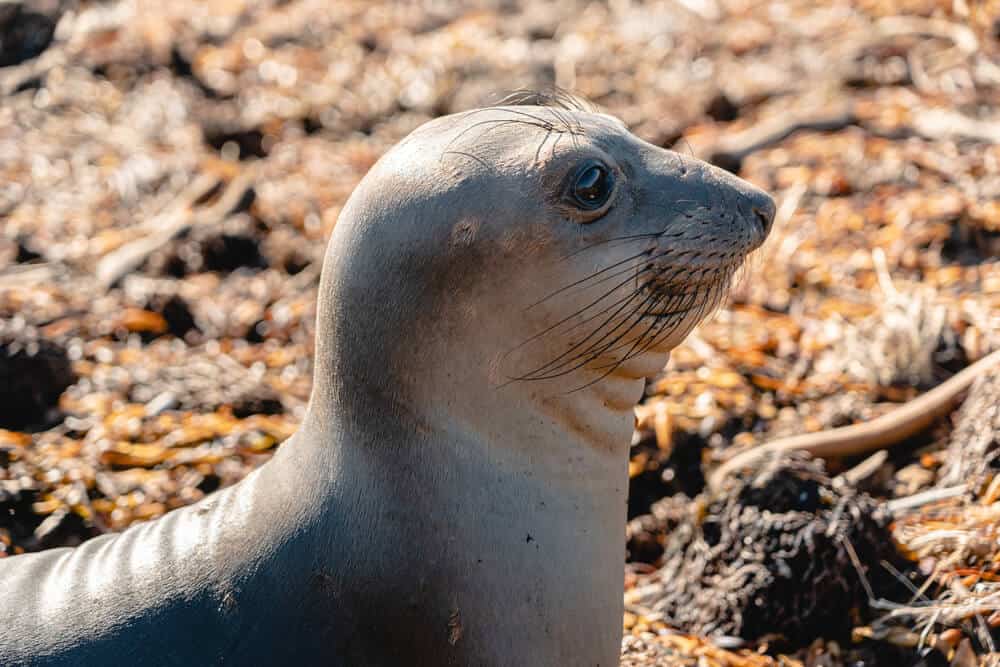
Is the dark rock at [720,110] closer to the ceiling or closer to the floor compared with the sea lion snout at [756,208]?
closer to the ceiling

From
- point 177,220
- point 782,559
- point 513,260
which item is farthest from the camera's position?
point 177,220

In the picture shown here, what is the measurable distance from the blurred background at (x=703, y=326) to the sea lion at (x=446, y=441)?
760 millimetres

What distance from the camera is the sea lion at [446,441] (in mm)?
3576

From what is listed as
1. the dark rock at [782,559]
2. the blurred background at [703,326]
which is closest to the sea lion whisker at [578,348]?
the blurred background at [703,326]

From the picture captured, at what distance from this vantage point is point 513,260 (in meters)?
3.60

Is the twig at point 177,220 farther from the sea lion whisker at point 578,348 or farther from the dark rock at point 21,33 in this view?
the sea lion whisker at point 578,348

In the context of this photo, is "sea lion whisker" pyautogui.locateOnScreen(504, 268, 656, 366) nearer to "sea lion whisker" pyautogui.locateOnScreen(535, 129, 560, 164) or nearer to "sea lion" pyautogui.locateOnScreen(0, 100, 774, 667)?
"sea lion" pyautogui.locateOnScreen(0, 100, 774, 667)

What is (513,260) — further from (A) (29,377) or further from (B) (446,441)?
(A) (29,377)

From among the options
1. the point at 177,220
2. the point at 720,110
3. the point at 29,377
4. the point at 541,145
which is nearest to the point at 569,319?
the point at 541,145

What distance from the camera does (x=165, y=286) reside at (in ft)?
23.7

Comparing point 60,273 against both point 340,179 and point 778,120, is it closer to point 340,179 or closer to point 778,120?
point 340,179

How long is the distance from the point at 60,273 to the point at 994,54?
628 centimetres

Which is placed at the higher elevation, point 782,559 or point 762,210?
point 762,210

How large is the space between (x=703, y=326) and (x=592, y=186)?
318 centimetres
